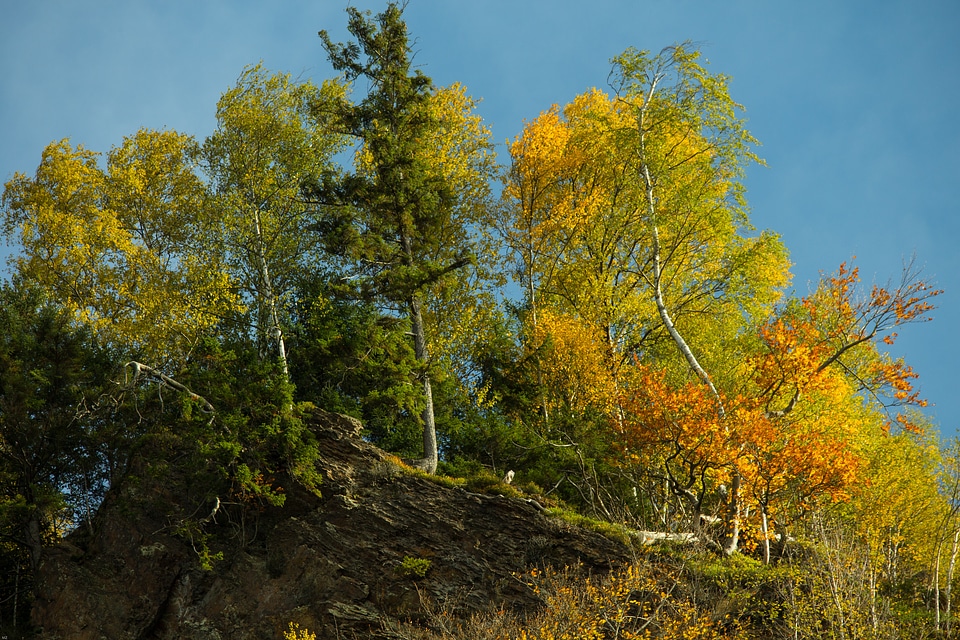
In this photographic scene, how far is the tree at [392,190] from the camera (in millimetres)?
20953

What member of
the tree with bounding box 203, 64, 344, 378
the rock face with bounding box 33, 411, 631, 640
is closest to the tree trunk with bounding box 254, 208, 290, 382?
the tree with bounding box 203, 64, 344, 378

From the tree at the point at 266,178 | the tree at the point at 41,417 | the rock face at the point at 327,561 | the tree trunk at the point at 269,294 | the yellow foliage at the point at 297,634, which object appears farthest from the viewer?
the tree at the point at 266,178

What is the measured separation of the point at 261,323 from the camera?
2281 centimetres

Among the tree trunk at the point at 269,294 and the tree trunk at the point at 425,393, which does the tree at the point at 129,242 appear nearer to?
the tree trunk at the point at 269,294

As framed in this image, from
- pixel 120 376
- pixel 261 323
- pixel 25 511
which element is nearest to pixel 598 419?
pixel 261 323

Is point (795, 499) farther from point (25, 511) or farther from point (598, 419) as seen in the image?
point (25, 511)

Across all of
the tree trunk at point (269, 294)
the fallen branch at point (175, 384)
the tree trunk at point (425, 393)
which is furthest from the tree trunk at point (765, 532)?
the fallen branch at point (175, 384)

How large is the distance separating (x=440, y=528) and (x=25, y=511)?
956 centimetres

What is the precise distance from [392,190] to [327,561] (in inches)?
360

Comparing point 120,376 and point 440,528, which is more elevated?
point 120,376

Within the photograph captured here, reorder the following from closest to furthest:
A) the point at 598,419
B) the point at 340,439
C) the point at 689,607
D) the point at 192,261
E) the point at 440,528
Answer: the point at 689,607 → the point at 440,528 → the point at 340,439 → the point at 598,419 → the point at 192,261

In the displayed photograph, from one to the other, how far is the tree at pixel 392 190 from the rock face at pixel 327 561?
2.60m

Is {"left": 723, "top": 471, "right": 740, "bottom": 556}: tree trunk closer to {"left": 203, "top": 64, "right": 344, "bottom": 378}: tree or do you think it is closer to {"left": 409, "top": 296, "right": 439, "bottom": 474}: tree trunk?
{"left": 409, "top": 296, "right": 439, "bottom": 474}: tree trunk

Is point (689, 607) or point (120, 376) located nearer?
point (689, 607)
